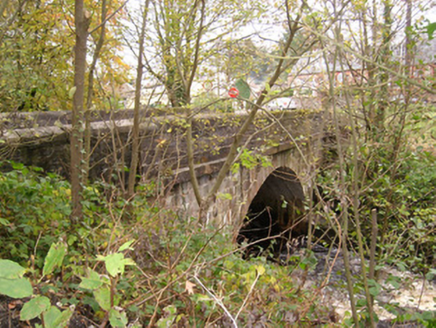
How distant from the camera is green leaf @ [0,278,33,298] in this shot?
933mm

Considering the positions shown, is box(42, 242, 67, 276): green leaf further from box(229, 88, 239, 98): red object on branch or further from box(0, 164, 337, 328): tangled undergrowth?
box(229, 88, 239, 98): red object on branch

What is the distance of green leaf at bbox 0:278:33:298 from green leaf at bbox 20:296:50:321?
0.24 m

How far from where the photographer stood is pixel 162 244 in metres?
2.98

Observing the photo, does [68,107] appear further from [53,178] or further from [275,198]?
[275,198]

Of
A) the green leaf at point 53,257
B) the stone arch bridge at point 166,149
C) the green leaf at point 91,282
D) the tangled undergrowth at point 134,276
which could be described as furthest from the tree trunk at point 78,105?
the green leaf at point 53,257

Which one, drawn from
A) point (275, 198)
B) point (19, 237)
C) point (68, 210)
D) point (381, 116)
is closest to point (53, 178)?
point (68, 210)

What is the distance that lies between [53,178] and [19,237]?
0.87m

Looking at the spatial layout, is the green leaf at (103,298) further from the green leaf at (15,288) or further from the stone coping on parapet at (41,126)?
the stone coping on parapet at (41,126)

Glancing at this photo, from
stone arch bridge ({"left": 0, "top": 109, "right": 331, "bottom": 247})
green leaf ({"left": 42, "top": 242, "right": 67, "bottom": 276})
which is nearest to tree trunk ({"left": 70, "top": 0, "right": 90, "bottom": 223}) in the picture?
stone arch bridge ({"left": 0, "top": 109, "right": 331, "bottom": 247})

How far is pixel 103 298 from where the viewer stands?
4.98 feet

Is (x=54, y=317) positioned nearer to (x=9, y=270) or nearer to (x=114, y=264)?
(x=114, y=264)

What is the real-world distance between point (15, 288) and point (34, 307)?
0.28m

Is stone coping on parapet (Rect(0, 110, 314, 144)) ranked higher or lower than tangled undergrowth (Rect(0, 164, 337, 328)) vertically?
higher

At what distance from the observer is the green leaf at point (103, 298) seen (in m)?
1.49
